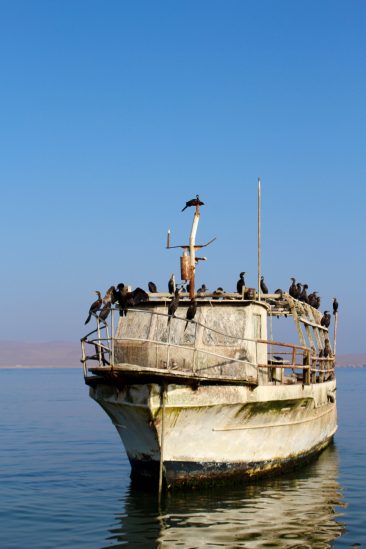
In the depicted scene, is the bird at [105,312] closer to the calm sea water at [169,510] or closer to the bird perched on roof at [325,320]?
the calm sea water at [169,510]

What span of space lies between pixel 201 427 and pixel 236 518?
6.71 ft

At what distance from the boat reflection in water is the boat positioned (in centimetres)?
47

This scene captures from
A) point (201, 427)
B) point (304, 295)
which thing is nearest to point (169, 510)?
point (201, 427)

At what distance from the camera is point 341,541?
14.4 metres

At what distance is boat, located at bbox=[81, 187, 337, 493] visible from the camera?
16297 millimetres

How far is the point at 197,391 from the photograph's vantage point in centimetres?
1636

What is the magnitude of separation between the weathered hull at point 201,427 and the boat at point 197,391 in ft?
0.07

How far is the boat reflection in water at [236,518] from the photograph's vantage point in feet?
46.6

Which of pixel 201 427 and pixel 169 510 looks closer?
pixel 169 510

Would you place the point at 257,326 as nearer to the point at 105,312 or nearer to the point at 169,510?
the point at 105,312

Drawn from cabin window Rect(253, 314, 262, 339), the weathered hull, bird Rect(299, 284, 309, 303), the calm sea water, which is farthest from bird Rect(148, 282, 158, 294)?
bird Rect(299, 284, 309, 303)

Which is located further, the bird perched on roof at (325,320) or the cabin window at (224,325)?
the bird perched on roof at (325,320)

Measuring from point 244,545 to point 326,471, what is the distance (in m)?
8.67

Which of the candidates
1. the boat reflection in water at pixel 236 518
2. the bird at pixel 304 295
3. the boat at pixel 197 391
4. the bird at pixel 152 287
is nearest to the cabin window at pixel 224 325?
the boat at pixel 197 391
